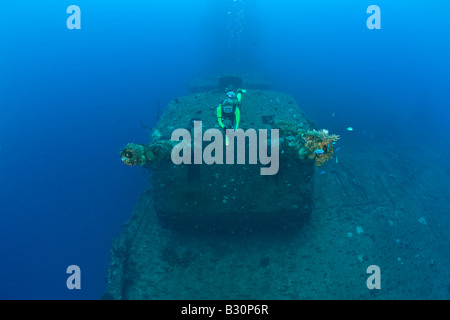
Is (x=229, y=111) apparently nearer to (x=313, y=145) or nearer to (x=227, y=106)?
(x=227, y=106)

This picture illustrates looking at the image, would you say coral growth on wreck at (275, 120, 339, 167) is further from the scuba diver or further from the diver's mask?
the diver's mask

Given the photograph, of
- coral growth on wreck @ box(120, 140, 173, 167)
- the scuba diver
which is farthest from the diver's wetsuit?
coral growth on wreck @ box(120, 140, 173, 167)

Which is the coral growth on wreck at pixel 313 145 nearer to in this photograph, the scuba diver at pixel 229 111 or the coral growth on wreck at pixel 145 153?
the scuba diver at pixel 229 111

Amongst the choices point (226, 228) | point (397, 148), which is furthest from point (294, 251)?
point (397, 148)

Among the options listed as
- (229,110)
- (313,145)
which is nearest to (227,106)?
(229,110)

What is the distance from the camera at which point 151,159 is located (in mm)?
5629

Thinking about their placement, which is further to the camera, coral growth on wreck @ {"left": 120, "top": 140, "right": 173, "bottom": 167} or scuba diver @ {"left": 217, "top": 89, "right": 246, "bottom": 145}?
scuba diver @ {"left": 217, "top": 89, "right": 246, "bottom": 145}

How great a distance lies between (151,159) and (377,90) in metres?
21.2

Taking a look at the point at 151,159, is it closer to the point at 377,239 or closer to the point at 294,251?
the point at 294,251
